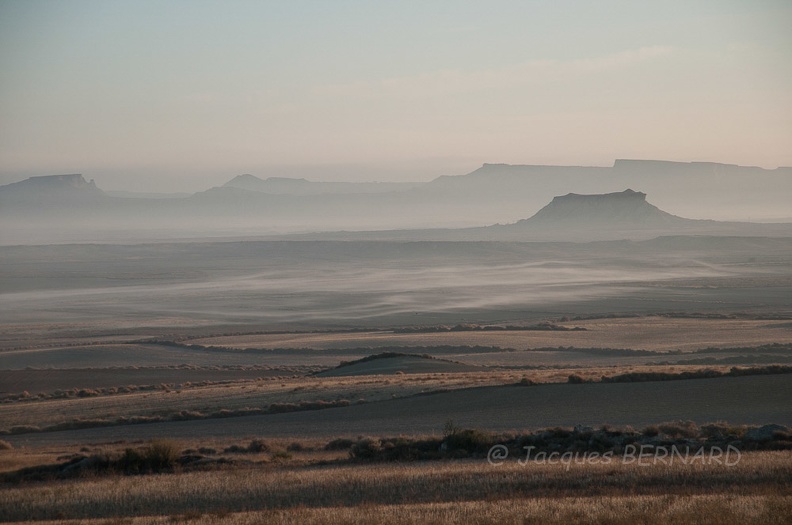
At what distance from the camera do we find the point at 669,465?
14586 mm

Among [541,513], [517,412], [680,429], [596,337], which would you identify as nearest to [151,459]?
[541,513]

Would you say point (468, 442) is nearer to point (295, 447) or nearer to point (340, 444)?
point (340, 444)

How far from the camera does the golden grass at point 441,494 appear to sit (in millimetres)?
11625

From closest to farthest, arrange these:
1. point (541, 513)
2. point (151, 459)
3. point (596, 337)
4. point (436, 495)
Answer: point (541, 513) < point (436, 495) < point (151, 459) < point (596, 337)

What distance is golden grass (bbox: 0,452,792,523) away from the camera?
458 inches

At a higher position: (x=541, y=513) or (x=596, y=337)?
(x=541, y=513)

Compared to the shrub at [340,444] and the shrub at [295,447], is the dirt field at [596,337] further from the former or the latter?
the shrub at [295,447]

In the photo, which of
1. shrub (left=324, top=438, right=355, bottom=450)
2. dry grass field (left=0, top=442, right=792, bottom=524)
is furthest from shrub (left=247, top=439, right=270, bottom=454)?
dry grass field (left=0, top=442, right=792, bottom=524)

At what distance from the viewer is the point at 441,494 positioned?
537 inches

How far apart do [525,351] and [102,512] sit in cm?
3482

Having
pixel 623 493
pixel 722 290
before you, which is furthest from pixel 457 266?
pixel 623 493

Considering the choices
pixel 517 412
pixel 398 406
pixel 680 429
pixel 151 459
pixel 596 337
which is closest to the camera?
pixel 151 459

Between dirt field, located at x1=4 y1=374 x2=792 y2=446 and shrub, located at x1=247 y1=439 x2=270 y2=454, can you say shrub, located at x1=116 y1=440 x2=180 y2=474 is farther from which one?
dirt field, located at x1=4 y1=374 x2=792 y2=446

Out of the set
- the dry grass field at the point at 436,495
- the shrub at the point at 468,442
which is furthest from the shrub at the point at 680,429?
the shrub at the point at 468,442
